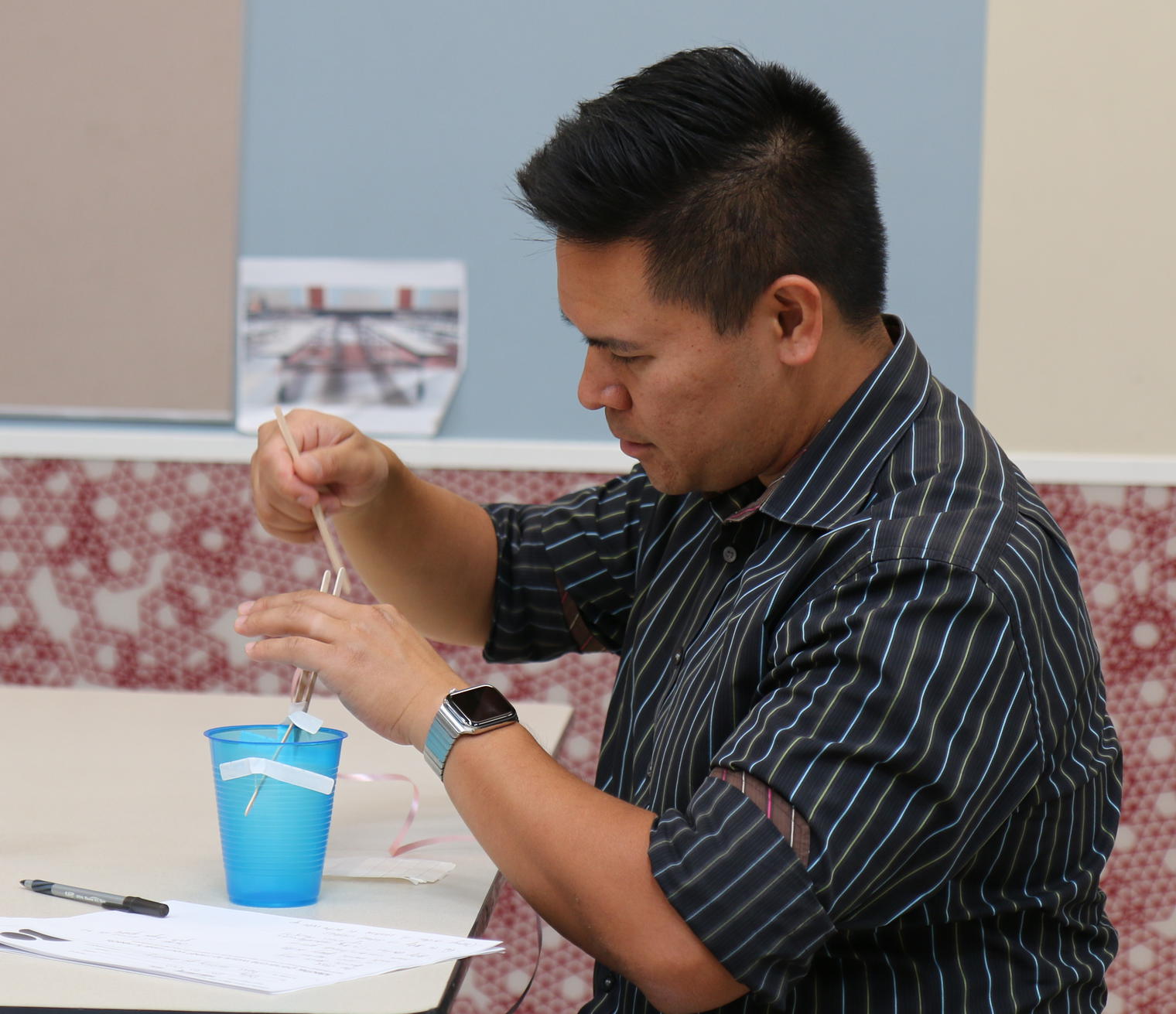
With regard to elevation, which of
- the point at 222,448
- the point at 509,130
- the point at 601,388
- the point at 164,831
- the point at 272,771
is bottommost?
the point at 164,831

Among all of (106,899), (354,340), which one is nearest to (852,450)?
(106,899)

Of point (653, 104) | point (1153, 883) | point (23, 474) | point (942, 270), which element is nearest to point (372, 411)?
point (23, 474)

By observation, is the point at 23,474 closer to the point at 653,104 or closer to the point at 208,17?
the point at 208,17

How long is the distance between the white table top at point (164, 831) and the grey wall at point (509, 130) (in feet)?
2.38

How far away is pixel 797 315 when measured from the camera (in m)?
1.02

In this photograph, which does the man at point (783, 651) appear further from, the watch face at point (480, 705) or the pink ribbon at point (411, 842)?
the pink ribbon at point (411, 842)

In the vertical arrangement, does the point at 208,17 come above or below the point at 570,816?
above

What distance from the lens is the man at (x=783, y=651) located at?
831 millimetres

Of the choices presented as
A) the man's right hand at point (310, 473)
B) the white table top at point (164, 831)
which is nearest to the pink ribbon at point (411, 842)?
the white table top at point (164, 831)

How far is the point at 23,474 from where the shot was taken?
208 cm

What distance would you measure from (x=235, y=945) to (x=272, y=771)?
0.12 meters

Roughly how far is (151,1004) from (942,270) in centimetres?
158

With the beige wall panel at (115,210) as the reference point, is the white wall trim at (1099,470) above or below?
below

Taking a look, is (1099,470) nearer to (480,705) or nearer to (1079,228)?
(1079,228)
